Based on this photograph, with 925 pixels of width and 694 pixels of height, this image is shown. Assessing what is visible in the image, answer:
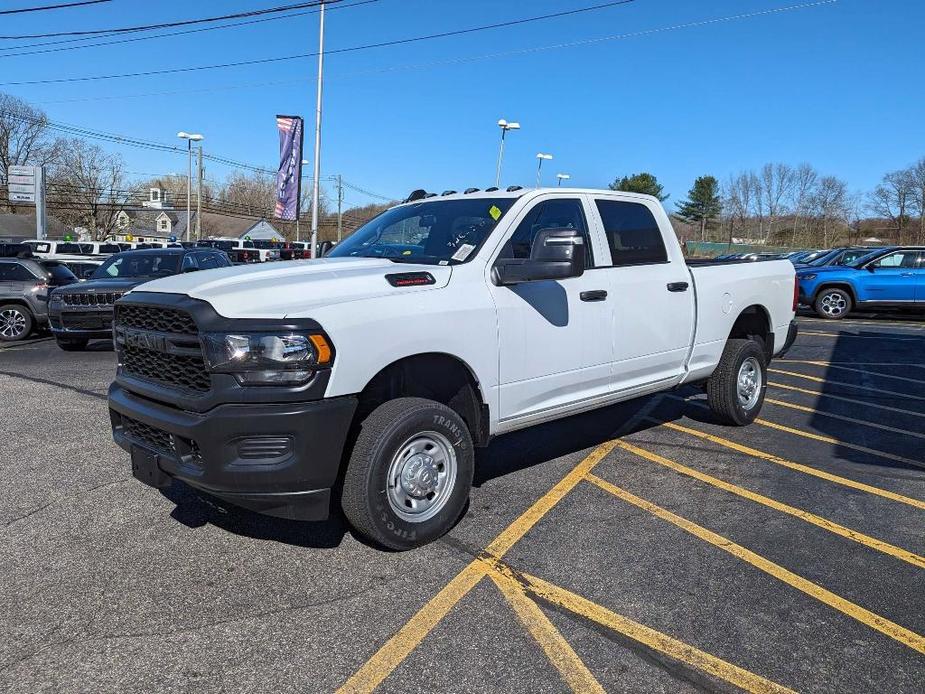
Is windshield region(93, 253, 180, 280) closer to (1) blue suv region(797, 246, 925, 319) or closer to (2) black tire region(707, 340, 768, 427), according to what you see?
(2) black tire region(707, 340, 768, 427)

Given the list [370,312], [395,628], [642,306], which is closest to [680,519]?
[642,306]

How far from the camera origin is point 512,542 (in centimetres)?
393

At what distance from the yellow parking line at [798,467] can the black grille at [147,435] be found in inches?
173

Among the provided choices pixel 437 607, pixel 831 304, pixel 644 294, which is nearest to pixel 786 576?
pixel 437 607

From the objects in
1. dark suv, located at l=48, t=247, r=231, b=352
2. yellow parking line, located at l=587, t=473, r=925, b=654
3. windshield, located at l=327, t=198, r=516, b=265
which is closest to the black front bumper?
windshield, located at l=327, t=198, r=516, b=265

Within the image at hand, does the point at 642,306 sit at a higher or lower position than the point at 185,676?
higher

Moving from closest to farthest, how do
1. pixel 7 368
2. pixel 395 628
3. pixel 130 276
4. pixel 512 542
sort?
pixel 395 628
pixel 512 542
pixel 7 368
pixel 130 276

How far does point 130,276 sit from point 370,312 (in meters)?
9.70

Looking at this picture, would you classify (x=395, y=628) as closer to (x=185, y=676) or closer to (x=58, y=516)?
(x=185, y=676)

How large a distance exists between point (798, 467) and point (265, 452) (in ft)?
13.5

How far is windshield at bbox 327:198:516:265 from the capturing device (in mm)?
4352

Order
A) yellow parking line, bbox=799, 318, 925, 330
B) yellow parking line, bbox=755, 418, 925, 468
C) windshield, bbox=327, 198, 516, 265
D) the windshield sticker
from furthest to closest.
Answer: yellow parking line, bbox=799, 318, 925, 330 → yellow parking line, bbox=755, 418, 925, 468 → windshield, bbox=327, 198, 516, 265 → the windshield sticker

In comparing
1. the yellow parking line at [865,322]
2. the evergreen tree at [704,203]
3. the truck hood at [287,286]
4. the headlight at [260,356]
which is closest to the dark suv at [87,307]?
the truck hood at [287,286]

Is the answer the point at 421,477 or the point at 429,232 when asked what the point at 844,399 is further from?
the point at 421,477
